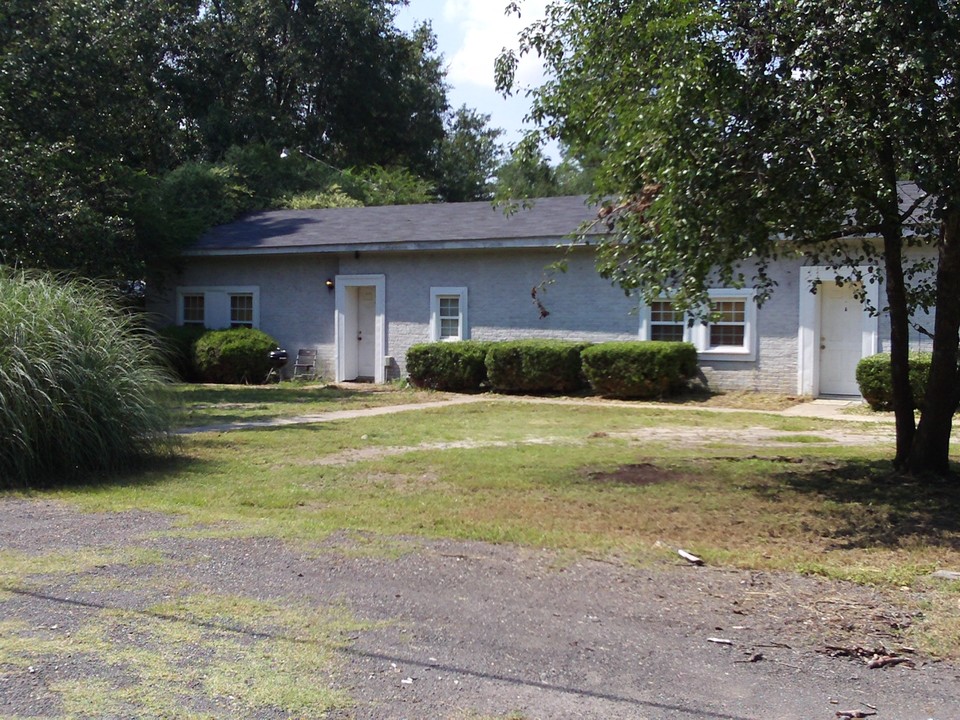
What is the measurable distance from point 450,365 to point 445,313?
1.97 m

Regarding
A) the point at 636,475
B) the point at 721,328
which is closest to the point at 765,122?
the point at 636,475

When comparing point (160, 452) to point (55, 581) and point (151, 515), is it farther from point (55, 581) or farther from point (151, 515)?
point (55, 581)

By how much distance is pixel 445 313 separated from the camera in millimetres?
22047

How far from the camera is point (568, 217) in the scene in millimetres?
20844

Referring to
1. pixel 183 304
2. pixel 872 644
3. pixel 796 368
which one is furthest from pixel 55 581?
pixel 183 304

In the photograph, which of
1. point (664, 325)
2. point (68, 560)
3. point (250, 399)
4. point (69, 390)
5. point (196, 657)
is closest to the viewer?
point (196, 657)

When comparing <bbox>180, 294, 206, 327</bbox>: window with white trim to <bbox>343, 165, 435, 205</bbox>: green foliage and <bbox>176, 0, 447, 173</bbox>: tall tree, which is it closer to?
<bbox>343, 165, 435, 205</bbox>: green foliage

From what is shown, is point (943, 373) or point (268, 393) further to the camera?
point (268, 393)

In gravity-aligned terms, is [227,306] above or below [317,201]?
below

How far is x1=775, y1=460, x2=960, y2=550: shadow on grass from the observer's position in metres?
7.66

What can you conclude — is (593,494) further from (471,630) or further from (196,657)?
(196,657)

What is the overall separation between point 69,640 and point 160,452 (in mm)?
6052

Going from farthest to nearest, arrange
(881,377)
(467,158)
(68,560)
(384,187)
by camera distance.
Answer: (467,158) < (384,187) < (881,377) < (68,560)

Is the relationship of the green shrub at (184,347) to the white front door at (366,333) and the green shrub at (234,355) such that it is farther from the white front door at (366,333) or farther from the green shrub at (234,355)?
the white front door at (366,333)
